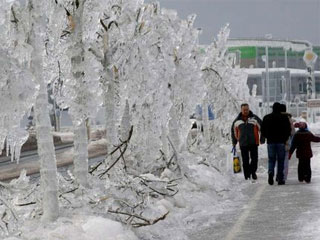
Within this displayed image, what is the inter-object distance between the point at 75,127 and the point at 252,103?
107 ft

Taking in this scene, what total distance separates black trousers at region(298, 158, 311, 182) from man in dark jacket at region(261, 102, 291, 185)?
1.68ft

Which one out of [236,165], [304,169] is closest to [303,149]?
[304,169]

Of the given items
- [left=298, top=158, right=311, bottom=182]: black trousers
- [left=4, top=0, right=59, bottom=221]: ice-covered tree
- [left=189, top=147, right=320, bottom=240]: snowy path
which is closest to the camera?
[left=4, top=0, right=59, bottom=221]: ice-covered tree

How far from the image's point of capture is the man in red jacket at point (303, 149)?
1502 cm

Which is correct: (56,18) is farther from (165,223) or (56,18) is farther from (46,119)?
(165,223)

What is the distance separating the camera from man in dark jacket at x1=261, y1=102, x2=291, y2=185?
1468cm

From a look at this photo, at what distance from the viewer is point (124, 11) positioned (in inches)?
493

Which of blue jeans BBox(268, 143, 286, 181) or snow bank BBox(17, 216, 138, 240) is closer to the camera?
snow bank BBox(17, 216, 138, 240)

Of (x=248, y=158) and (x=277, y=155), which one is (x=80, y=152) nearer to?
(x=277, y=155)

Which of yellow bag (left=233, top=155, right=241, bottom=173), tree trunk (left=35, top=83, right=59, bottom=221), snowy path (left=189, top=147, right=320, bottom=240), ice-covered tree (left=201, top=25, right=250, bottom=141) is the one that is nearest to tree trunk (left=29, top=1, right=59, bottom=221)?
tree trunk (left=35, top=83, right=59, bottom=221)

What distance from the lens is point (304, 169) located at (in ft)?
49.5

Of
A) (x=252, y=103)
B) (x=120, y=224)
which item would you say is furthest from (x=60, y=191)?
(x=252, y=103)

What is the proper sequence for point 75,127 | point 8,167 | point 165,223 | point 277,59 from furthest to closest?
point 277,59, point 8,167, point 75,127, point 165,223

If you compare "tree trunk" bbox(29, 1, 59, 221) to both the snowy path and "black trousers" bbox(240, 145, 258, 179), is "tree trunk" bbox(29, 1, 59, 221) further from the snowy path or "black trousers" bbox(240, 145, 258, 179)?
"black trousers" bbox(240, 145, 258, 179)
